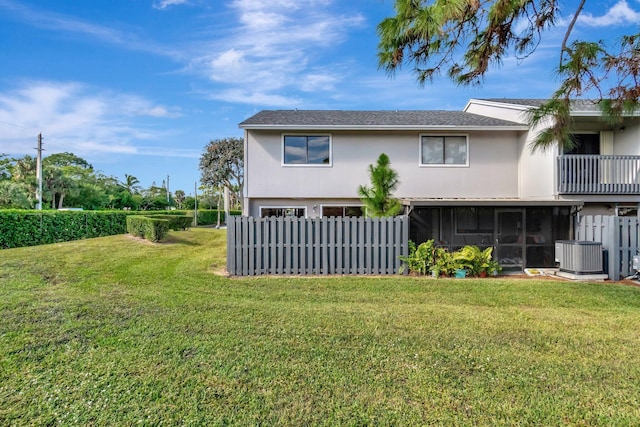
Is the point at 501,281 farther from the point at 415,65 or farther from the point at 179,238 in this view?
the point at 179,238

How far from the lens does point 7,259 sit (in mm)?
9336

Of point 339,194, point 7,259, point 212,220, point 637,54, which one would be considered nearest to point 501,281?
point 637,54

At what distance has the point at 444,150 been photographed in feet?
43.5

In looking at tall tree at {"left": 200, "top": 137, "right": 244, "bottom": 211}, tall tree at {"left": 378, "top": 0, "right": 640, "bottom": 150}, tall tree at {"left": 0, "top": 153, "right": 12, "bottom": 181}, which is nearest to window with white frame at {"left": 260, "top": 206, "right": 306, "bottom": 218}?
tall tree at {"left": 378, "top": 0, "right": 640, "bottom": 150}

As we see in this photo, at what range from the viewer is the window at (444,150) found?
43.4ft

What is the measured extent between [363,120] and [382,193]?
468 centimetres

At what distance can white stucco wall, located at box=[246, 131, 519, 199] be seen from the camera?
13.0 m

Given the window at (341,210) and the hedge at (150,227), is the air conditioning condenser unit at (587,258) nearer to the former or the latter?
the window at (341,210)

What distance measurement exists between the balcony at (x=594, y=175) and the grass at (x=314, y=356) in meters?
5.85

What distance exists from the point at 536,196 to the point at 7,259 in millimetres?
17160

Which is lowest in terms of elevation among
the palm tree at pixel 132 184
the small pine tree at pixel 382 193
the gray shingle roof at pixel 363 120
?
the small pine tree at pixel 382 193

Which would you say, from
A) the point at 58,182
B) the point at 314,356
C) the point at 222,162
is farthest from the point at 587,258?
the point at 58,182

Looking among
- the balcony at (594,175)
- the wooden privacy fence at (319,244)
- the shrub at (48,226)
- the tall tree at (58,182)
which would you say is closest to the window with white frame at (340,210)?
the wooden privacy fence at (319,244)

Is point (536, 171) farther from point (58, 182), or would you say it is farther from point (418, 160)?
point (58, 182)
